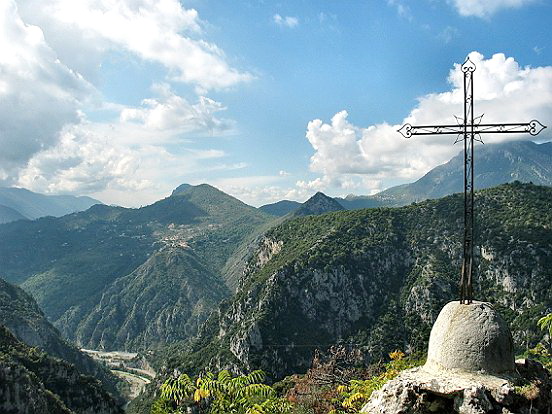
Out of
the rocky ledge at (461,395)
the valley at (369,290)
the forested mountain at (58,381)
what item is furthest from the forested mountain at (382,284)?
the rocky ledge at (461,395)

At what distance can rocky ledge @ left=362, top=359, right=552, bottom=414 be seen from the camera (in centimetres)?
904

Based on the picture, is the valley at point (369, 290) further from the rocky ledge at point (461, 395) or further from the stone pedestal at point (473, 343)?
the rocky ledge at point (461, 395)

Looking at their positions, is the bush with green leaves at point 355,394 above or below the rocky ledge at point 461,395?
below

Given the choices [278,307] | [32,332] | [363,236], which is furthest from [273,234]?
[32,332]

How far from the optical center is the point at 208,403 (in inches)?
474

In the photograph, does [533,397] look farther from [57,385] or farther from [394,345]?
[394,345]

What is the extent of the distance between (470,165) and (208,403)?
362 inches

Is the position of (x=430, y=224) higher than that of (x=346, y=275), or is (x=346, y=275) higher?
(x=430, y=224)

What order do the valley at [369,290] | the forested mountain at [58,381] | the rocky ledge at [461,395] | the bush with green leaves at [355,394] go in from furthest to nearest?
1. the valley at [369,290]
2. the forested mountain at [58,381]
3. the bush with green leaves at [355,394]
4. the rocky ledge at [461,395]

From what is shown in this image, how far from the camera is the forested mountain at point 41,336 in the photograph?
6058 inches

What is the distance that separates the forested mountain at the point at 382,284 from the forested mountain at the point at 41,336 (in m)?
41.3

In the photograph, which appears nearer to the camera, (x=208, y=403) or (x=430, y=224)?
(x=208, y=403)

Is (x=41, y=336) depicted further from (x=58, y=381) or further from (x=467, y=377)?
(x=467, y=377)

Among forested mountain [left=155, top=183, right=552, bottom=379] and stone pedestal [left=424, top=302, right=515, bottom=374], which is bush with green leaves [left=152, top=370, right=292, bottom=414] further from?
forested mountain [left=155, top=183, right=552, bottom=379]
